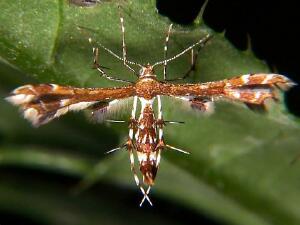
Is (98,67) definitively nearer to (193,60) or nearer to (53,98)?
(53,98)

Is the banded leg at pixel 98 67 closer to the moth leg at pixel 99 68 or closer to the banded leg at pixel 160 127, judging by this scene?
the moth leg at pixel 99 68

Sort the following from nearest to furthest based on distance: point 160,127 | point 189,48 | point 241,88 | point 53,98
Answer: point 53,98 < point 241,88 < point 189,48 < point 160,127

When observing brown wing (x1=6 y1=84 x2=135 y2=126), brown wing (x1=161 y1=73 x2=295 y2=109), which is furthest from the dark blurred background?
brown wing (x1=6 y1=84 x2=135 y2=126)

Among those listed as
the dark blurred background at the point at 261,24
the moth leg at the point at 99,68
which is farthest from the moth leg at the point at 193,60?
the moth leg at the point at 99,68

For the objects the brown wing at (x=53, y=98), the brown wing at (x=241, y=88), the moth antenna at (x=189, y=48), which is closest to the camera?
the brown wing at (x=53, y=98)

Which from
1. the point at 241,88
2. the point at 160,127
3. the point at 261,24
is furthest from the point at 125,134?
the point at 261,24

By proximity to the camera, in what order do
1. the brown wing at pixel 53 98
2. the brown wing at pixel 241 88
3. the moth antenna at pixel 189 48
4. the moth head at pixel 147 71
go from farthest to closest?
the moth head at pixel 147 71 < the moth antenna at pixel 189 48 < the brown wing at pixel 241 88 < the brown wing at pixel 53 98

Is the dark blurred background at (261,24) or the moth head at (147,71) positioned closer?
the dark blurred background at (261,24)
